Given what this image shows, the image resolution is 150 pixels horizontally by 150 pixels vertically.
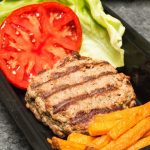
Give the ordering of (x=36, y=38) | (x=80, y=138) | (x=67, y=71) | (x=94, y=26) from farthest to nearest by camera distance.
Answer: (x=94, y=26), (x=36, y=38), (x=67, y=71), (x=80, y=138)

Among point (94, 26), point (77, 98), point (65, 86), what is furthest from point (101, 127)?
point (94, 26)

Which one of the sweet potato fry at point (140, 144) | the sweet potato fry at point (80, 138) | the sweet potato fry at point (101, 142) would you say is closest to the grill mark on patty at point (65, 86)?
the sweet potato fry at point (80, 138)

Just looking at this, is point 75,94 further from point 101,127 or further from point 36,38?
point 36,38

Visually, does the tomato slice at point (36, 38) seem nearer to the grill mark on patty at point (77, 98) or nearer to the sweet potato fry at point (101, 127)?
the grill mark on patty at point (77, 98)

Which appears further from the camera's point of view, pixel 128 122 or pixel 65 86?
pixel 65 86

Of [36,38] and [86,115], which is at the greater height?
[36,38]

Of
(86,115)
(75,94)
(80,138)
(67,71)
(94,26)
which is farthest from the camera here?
(94,26)
